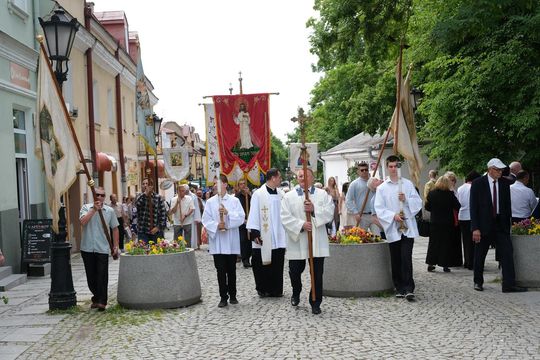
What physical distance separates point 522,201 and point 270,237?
4.36 meters

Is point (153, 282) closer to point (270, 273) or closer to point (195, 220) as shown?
point (270, 273)

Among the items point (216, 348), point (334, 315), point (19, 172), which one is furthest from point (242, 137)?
point (216, 348)

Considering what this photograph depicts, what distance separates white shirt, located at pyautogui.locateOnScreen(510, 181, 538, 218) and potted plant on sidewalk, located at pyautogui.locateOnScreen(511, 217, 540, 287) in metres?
1.32

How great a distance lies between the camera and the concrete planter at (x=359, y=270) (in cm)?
1075

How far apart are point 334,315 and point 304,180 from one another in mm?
1705

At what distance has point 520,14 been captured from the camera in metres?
14.4

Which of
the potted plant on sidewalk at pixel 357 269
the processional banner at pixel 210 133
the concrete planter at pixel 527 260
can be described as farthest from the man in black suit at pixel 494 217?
the processional banner at pixel 210 133

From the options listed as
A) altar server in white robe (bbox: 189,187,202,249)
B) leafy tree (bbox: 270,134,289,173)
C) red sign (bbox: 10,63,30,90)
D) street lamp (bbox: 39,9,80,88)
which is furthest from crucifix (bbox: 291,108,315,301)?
leafy tree (bbox: 270,134,289,173)

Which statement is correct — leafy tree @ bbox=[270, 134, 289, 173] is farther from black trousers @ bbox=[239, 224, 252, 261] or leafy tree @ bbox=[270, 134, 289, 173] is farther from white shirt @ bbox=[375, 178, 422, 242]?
white shirt @ bbox=[375, 178, 422, 242]

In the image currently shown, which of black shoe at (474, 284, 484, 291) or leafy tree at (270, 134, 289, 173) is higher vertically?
leafy tree at (270, 134, 289, 173)

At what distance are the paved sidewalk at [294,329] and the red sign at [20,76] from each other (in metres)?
5.99

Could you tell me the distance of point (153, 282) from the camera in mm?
10383

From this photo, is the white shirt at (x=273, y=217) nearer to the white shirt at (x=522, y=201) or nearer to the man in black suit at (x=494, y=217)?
the man in black suit at (x=494, y=217)

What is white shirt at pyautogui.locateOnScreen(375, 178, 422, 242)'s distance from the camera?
10.6m
